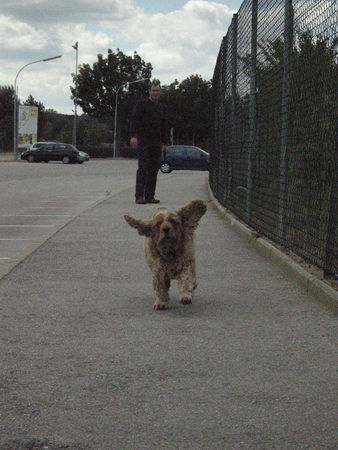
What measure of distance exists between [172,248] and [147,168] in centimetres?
953

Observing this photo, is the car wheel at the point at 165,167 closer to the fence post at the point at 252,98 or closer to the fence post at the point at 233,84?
the fence post at the point at 233,84

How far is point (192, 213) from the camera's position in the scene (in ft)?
19.0

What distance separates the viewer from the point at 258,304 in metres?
6.07

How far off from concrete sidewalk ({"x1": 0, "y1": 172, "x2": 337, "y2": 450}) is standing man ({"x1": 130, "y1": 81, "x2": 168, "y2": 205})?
752cm

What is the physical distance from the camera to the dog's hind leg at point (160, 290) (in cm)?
581

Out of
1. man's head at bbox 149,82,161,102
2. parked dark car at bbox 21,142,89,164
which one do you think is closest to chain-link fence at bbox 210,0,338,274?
man's head at bbox 149,82,161,102

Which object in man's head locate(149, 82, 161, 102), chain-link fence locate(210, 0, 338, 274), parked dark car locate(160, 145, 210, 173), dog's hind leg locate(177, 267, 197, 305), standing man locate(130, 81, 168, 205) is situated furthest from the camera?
parked dark car locate(160, 145, 210, 173)

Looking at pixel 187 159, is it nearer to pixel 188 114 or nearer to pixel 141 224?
pixel 141 224

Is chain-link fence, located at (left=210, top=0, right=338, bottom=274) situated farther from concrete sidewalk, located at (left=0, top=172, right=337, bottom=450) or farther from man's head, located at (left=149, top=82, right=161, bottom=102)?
man's head, located at (left=149, top=82, right=161, bottom=102)

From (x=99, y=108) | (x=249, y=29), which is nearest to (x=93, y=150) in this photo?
(x=99, y=108)

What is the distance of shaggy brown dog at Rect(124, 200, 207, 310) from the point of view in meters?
5.73

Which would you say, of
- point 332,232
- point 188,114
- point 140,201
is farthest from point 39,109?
point 332,232

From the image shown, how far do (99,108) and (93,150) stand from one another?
6482 millimetres

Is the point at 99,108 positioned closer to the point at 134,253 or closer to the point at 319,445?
the point at 134,253
